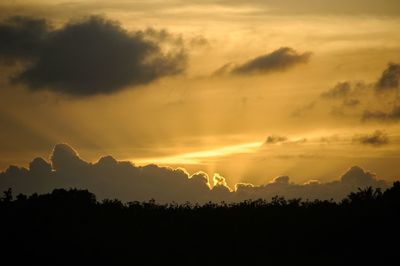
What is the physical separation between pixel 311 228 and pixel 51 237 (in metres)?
21.6

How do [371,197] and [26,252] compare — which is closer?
[26,252]

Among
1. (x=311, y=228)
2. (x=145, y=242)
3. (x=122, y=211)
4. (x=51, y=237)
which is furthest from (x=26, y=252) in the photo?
(x=311, y=228)

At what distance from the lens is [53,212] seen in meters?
81.9

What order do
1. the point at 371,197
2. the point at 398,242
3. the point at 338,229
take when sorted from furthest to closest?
1. the point at 371,197
2. the point at 338,229
3. the point at 398,242

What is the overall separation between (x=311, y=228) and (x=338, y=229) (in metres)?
2.21

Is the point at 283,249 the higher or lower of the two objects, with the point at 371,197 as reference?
lower

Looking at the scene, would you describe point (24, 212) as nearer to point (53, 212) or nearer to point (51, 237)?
point (53, 212)

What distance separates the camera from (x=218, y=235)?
7256 cm

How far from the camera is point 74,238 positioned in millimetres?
Result: 73125

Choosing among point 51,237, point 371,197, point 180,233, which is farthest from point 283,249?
point 51,237

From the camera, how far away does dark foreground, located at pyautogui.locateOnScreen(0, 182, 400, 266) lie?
68688mm

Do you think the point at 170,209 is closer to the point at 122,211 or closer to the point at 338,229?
the point at 122,211

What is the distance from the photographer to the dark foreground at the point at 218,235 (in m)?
68.7

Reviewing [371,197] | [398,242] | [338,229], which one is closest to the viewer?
[398,242]
